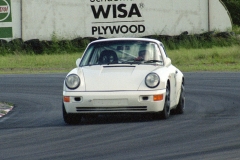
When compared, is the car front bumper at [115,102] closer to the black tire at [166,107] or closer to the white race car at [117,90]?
the white race car at [117,90]

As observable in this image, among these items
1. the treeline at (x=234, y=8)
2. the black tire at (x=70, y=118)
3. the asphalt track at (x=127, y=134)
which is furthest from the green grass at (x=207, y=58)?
the black tire at (x=70, y=118)

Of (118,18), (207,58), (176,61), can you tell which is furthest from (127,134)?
(118,18)

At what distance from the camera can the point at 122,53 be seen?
12.9 m

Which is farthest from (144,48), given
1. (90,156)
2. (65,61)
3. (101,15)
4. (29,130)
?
(101,15)

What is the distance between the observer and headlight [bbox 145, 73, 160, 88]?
38.9 feet

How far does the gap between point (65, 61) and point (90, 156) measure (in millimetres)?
23413

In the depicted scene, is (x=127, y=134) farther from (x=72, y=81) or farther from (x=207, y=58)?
(x=207, y=58)

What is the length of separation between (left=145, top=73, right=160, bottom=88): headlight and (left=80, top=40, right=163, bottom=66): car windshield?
859 mm

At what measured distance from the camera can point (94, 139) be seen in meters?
10.1

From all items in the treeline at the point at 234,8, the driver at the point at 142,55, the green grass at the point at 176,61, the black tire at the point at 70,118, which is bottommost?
the green grass at the point at 176,61

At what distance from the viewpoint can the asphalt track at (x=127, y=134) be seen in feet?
28.8

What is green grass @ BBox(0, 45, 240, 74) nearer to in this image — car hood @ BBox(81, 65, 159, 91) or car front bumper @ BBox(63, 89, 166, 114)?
car hood @ BBox(81, 65, 159, 91)

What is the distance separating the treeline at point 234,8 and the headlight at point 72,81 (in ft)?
120

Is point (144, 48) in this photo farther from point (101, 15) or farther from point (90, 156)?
point (101, 15)
